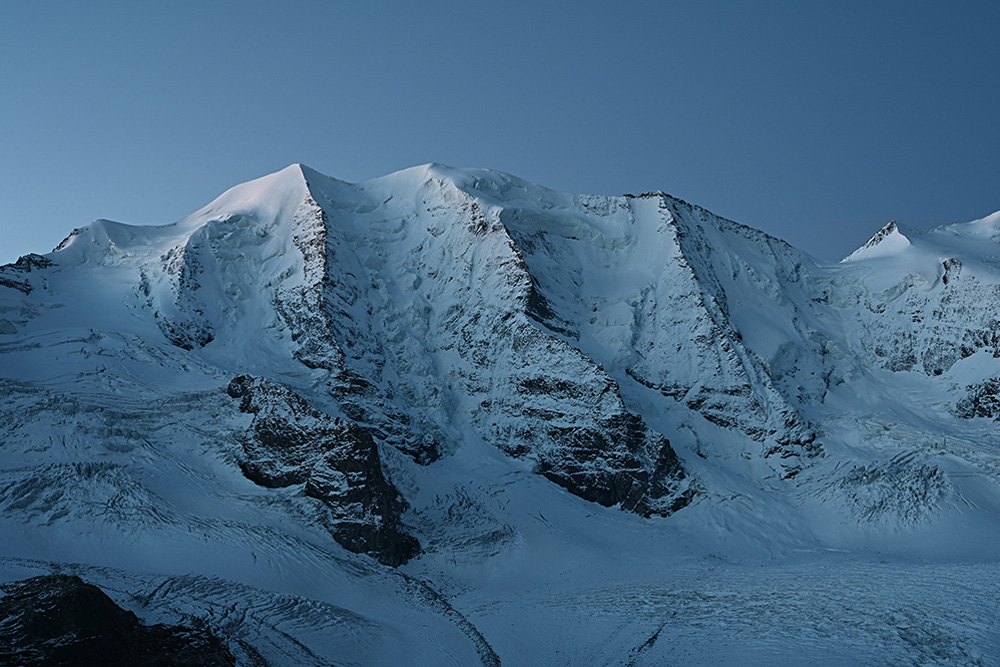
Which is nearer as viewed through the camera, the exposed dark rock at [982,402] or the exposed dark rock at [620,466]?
the exposed dark rock at [620,466]

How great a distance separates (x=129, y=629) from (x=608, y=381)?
4701 cm

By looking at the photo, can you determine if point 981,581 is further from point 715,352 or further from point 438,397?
point 438,397

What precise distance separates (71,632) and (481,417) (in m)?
46.2

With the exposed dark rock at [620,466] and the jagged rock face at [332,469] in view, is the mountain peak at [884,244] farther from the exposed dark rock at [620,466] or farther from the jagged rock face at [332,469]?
the jagged rock face at [332,469]

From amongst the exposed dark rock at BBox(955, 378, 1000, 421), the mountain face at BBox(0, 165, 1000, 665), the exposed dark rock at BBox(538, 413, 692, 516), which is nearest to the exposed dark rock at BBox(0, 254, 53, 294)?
the mountain face at BBox(0, 165, 1000, 665)

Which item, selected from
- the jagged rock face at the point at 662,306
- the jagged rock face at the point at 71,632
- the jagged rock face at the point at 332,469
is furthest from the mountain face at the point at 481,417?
the jagged rock face at the point at 71,632

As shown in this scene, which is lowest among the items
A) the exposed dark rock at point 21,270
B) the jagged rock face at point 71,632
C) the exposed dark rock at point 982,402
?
the jagged rock face at point 71,632

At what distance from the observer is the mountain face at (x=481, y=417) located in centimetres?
4694

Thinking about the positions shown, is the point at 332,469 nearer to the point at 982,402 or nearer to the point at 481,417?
the point at 481,417

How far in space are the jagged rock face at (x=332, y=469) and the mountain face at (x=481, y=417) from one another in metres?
0.21

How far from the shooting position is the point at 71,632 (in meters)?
30.5

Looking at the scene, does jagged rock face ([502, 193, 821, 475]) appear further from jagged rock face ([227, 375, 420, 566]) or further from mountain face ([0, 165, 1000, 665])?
jagged rock face ([227, 375, 420, 566])

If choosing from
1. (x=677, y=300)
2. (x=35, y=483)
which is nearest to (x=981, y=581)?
(x=677, y=300)

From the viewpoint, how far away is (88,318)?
248 feet
